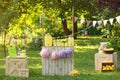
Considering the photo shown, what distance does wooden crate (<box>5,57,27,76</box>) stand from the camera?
13172mm

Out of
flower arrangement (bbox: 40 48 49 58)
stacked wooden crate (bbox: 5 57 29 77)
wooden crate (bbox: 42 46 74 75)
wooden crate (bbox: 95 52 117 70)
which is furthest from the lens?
wooden crate (bbox: 95 52 117 70)

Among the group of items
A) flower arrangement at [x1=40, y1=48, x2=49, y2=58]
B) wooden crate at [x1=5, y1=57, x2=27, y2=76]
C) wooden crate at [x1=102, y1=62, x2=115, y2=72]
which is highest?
flower arrangement at [x1=40, y1=48, x2=49, y2=58]

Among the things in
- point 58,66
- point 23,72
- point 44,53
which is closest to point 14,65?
point 23,72

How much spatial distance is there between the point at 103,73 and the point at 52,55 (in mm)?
1911

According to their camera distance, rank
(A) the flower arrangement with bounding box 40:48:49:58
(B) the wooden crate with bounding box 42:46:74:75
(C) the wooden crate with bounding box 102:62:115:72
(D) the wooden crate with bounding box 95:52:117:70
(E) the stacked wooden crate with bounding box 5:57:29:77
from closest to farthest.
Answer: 1. (E) the stacked wooden crate with bounding box 5:57:29:77
2. (A) the flower arrangement with bounding box 40:48:49:58
3. (B) the wooden crate with bounding box 42:46:74:75
4. (C) the wooden crate with bounding box 102:62:115:72
5. (D) the wooden crate with bounding box 95:52:117:70

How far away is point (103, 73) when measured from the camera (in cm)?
1411

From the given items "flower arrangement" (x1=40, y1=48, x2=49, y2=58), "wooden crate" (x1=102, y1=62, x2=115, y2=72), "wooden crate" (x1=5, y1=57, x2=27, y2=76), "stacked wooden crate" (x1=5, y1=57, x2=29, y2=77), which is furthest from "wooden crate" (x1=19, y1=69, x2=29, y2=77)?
"wooden crate" (x1=102, y1=62, x2=115, y2=72)

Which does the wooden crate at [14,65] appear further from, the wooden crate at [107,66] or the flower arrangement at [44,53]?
the wooden crate at [107,66]

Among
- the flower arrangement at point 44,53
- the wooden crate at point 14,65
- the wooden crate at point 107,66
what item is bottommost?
the wooden crate at point 107,66

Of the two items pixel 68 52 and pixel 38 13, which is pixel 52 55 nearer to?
pixel 68 52

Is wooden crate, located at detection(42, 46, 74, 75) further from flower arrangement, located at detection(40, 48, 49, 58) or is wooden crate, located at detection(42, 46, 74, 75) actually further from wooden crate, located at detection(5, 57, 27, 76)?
wooden crate, located at detection(5, 57, 27, 76)

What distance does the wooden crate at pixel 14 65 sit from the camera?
43.2ft

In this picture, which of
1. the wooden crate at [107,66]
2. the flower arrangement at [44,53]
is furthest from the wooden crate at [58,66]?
the wooden crate at [107,66]

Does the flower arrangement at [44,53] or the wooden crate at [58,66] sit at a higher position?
the flower arrangement at [44,53]
